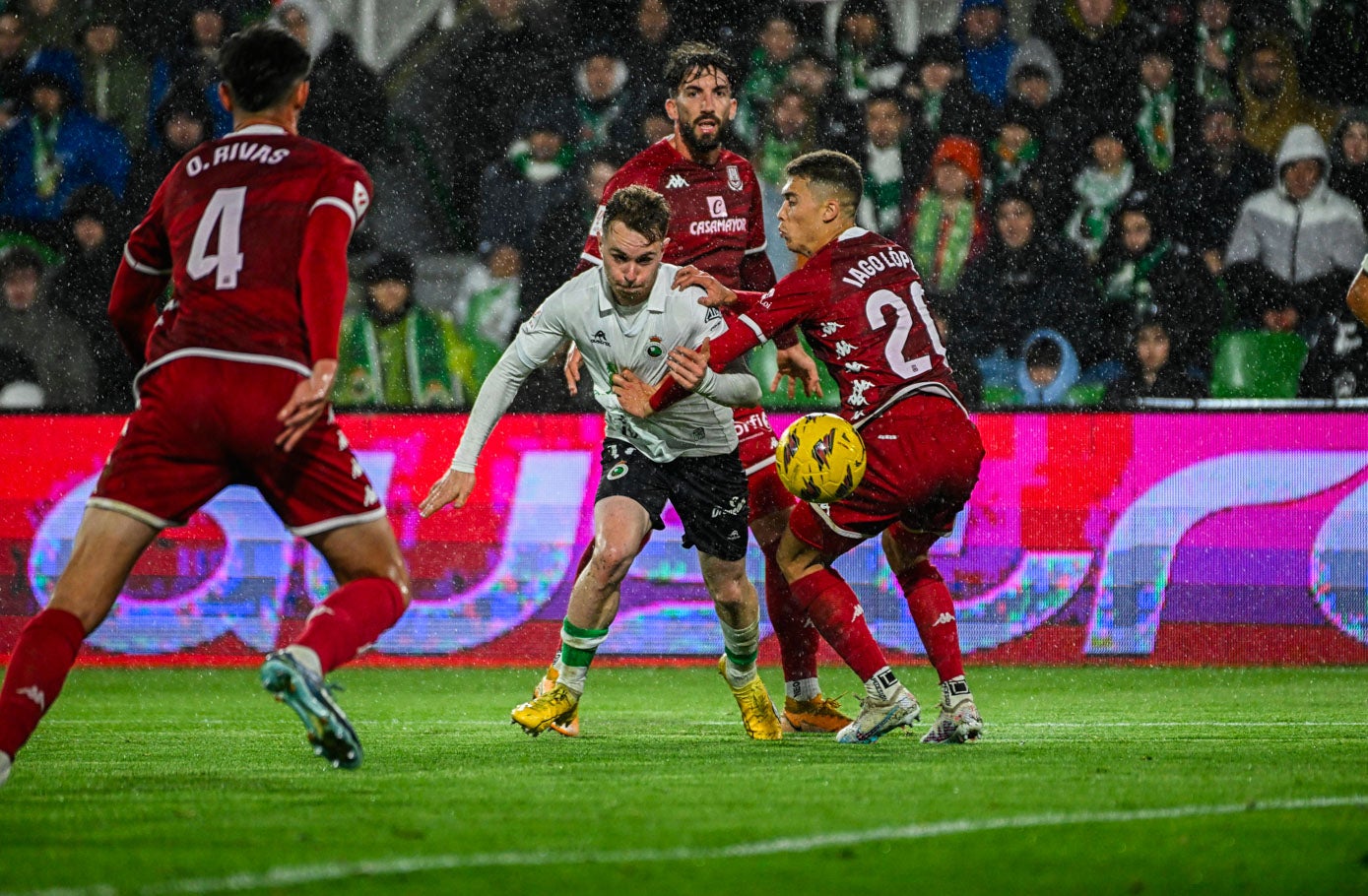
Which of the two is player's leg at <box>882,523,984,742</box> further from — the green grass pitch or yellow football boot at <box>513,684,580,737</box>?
yellow football boot at <box>513,684,580,737</box>

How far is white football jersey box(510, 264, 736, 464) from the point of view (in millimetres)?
6523

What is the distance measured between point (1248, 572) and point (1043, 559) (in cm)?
116

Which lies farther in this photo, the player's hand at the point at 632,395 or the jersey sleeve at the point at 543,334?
the jersey sleeve at the point at 543,334

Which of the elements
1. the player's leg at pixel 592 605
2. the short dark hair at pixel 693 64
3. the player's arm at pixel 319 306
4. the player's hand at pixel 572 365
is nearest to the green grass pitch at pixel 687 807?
the player's leg at pixel 592 605

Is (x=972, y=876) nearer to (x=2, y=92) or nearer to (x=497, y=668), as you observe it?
(x=497, y=668)

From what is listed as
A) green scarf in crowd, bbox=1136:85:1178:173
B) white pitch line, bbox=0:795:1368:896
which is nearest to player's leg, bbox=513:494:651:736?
white pitch line, bbox=0:795:1368:896

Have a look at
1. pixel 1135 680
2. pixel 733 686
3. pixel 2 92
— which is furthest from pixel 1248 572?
pixel 2 92

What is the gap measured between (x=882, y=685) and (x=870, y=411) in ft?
3.25

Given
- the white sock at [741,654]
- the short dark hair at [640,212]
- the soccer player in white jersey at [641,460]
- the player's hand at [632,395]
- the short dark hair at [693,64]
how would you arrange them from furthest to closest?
the short dark hair at [693,64] < the white sock at [741,654] < the soccer player in white jersey at [641,460] < the player's hand at [632,395] < the short dark hair at [640,212]

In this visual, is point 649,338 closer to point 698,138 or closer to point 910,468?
point 910,468

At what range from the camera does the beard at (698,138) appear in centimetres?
741

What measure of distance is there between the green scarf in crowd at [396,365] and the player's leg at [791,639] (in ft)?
13.8

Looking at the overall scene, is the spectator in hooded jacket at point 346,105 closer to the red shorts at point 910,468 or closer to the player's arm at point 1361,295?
the red shorts at point 910,468

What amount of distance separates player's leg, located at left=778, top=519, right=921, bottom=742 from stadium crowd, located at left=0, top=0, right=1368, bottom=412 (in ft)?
14.5
